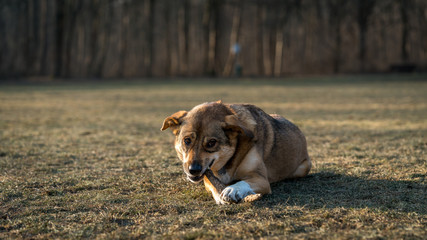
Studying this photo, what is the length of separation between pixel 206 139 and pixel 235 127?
294mm

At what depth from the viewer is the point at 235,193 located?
151 inches

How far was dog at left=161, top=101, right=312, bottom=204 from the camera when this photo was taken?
12.7 ft

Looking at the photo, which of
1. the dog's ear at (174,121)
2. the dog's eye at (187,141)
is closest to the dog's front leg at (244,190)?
the dog's eye at (187,141)

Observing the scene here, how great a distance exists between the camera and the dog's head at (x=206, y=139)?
3824 millimetres

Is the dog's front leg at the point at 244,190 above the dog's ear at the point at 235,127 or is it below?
below

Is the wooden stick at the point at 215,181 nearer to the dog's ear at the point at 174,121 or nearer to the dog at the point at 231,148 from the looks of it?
the dog at the point at 231,148

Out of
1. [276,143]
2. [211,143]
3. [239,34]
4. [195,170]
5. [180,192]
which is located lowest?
[180,192]

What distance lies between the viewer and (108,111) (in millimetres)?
13789

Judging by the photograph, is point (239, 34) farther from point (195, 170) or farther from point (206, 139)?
point (195, 170)

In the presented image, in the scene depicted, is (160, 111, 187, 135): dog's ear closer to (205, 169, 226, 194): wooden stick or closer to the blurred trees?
(205, 169, 226, 194): wooden stick

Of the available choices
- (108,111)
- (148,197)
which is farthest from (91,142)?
(108,111)

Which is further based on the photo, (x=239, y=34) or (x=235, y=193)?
(x=239, y=34)

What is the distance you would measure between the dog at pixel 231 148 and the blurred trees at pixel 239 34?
1420 inches

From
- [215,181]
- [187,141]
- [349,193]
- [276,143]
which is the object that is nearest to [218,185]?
[215,181]
